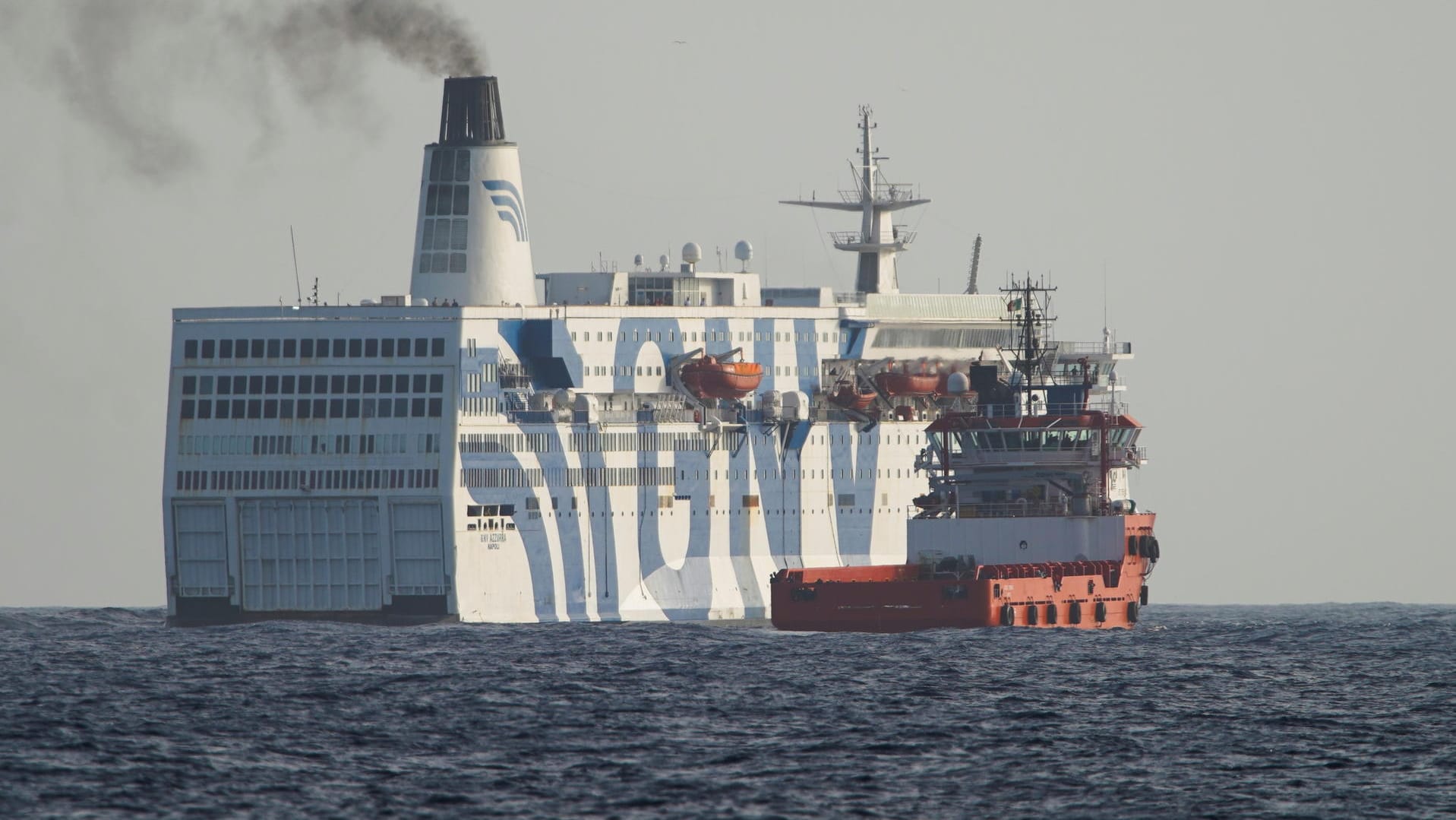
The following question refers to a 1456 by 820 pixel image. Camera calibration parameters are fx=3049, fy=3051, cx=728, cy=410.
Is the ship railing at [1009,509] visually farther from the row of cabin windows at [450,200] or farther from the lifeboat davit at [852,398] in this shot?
the row of cabin windows at [450,200]

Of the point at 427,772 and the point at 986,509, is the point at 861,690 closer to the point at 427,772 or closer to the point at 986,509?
the point at 427,772

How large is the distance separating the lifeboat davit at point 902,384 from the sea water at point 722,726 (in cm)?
2097

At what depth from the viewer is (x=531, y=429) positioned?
351 ft

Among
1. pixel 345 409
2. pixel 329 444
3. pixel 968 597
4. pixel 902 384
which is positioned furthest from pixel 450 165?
pixel 968 597

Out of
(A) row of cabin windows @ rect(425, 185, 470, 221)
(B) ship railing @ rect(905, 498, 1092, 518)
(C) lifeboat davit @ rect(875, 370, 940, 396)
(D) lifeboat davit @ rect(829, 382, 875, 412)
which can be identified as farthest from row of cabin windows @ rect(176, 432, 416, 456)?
(C) lifeboat davit @ rect(875, 370, 940, 396)

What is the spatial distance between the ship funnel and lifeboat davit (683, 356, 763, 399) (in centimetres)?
648

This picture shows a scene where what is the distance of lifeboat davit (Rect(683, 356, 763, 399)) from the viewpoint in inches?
4400

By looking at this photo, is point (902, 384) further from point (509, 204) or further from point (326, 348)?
point (326, 348)

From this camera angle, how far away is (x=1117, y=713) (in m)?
72.9

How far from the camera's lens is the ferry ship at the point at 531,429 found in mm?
104438

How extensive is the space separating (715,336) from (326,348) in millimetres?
15945

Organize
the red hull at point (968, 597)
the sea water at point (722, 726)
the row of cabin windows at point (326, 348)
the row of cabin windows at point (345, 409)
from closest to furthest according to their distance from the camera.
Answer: the sea water at point (722, 726) → the red hull at point (968, 597) → the row of cabin windows at point (345, 409) → the row of cabin windows at point (326, 348)

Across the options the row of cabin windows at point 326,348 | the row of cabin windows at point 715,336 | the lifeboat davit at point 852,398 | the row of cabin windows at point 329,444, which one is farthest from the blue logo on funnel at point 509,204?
the lifeboat davit at point 852,398

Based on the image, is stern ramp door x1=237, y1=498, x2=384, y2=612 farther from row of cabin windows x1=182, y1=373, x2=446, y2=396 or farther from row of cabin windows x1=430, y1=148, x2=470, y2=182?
row of cabin windows x1=430, y1=148, x2=470, y2=182
